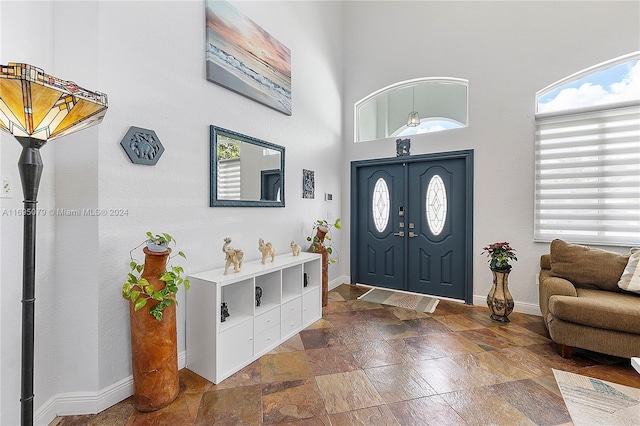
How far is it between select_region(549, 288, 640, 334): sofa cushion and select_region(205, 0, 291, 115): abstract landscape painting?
130 inches

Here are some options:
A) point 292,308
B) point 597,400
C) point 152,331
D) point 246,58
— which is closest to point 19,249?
point 152,331

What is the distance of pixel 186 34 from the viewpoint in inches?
90.3

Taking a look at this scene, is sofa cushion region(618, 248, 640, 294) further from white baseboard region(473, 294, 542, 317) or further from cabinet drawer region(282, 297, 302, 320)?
cabinet drawer region(282, 297, 302, 320)

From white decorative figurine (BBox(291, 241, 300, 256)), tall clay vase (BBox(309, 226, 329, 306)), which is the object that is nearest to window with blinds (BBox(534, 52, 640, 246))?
tall clay vase (BBox(309, 226, 329, 306))

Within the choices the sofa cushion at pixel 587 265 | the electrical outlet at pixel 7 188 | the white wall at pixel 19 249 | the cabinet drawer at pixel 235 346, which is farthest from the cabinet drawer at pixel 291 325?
the sofa cushion at pixel 587 265

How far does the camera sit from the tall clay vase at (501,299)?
3.09 metres

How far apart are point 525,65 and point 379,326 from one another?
357 centimetres

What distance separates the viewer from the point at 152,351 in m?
1.75

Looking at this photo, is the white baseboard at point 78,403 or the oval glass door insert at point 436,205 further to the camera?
the oval glass door insert at point 436,205

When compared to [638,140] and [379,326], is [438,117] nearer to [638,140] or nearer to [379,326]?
[638,140]

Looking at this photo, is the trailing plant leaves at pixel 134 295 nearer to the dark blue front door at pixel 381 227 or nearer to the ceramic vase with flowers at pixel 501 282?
the ceramic vase with flowers at pixel 501 282

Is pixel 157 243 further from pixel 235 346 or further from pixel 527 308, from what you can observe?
pixel 527 308

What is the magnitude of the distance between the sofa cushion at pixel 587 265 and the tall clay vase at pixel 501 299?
455 mm

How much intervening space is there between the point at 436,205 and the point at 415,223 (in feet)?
1.29
